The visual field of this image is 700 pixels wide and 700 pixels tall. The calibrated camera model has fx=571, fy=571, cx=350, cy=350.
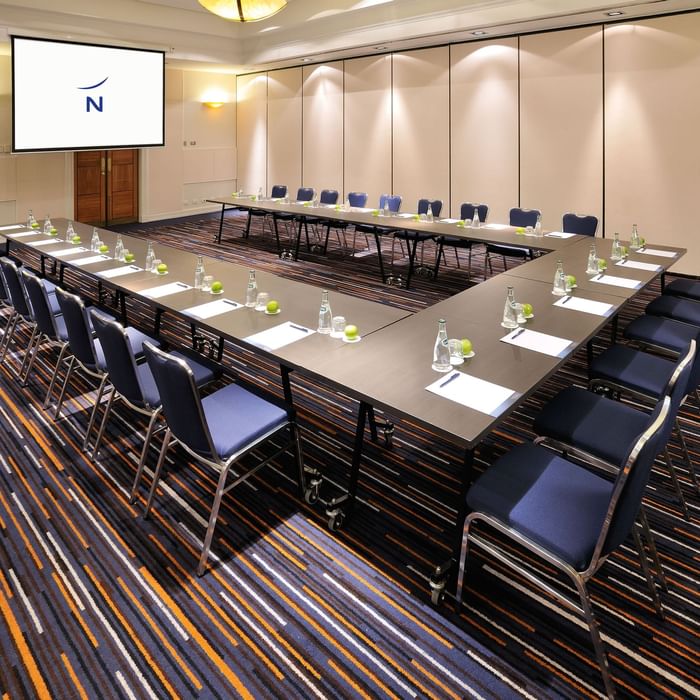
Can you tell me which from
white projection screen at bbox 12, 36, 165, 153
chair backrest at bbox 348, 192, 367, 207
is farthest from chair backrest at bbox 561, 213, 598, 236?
white projection screen at bbox 12, 36, 165, 153

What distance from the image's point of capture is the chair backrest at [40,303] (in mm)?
3795

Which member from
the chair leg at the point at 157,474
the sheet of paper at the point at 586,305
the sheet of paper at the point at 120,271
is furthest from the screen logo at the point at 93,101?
the sheet of paper at the point at 586,305

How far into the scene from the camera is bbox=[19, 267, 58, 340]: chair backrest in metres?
3.79

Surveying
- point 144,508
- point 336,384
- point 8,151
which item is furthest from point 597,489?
point 8,151

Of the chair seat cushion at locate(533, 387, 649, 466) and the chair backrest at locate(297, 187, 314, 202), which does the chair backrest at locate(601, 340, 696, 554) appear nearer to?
the chair seat cushion at locate(533, 387, 649, 466)

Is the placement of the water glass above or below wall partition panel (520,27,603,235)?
below

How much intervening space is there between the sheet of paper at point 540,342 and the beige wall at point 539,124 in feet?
18.9

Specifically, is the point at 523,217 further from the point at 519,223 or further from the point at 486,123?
the point at 486,123

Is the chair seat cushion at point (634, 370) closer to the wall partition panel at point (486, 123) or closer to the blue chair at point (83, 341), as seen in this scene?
the blue chair at point (83, 341)

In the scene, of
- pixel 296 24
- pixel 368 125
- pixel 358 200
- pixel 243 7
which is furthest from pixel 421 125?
pixel 243 7

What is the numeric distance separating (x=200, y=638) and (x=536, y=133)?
8473 millimetres

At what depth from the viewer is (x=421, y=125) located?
32.7 feet

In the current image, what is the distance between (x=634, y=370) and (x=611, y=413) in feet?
2.25

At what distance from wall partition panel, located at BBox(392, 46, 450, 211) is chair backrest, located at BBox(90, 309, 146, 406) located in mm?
7891
